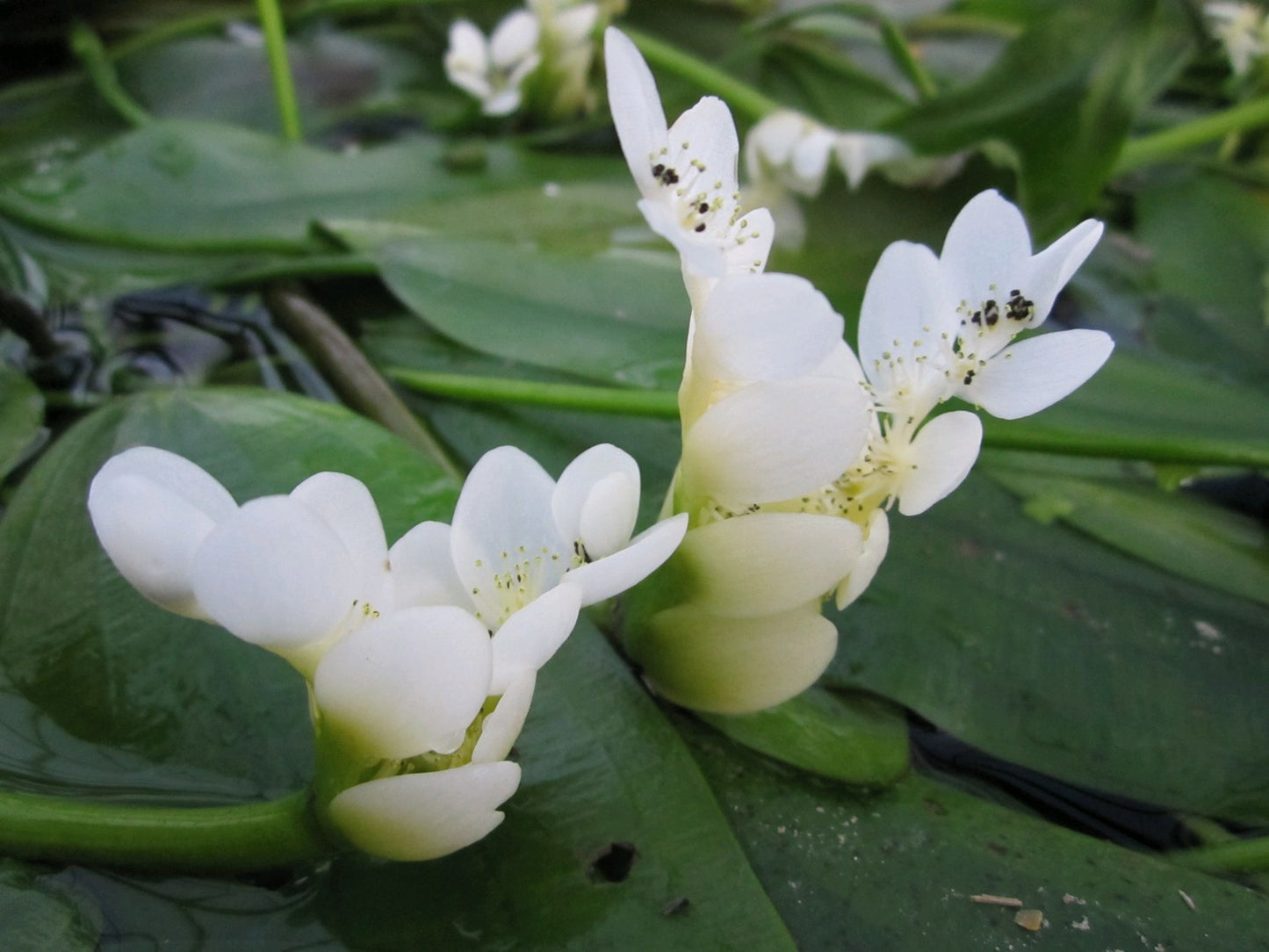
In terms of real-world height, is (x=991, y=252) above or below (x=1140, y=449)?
above

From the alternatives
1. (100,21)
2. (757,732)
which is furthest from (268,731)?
(100,21)

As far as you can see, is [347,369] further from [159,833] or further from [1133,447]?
[1133,447]

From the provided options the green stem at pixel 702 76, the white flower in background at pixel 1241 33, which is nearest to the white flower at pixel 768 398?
the green stem at pixel 702 76

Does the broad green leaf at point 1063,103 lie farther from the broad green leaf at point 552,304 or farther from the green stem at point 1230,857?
the green stem at point 1230,857

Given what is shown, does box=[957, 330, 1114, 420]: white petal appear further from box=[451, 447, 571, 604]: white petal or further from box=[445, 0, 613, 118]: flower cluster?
box=[445, 0, 613, 118]: flower cluster

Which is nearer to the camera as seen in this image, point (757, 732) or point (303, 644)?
point (303, 644)

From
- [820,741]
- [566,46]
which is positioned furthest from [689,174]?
[566,46]

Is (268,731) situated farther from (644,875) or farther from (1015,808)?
(1015,808)
